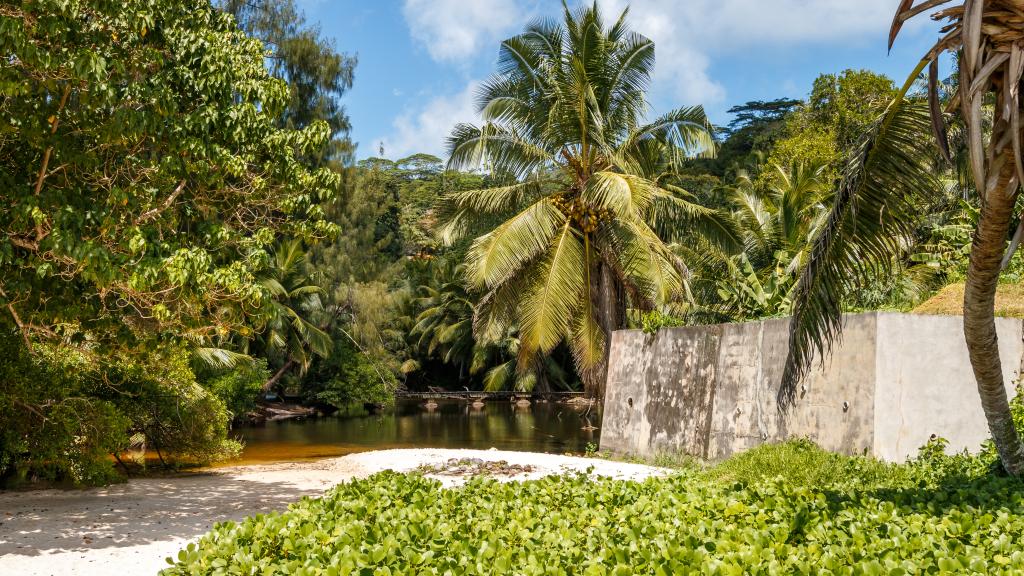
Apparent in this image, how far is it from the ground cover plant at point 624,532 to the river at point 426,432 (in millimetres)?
13755

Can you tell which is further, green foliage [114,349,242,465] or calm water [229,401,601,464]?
calm water [229,401,601,464]

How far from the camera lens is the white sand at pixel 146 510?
7.22m

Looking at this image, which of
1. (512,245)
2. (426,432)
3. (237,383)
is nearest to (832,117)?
(512,245)

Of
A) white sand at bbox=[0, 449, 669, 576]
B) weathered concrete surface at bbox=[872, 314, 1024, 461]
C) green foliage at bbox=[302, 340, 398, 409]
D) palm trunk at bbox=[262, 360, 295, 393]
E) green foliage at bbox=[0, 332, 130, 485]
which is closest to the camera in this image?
white sand at bbox=[0, 449, 669, 576]

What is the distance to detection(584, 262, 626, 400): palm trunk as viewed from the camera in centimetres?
1877

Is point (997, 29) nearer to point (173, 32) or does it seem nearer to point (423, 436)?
point (173, 32)

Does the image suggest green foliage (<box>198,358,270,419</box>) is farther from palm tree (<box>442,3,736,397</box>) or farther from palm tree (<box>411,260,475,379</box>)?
palm tree (<box>411,260,475,379</box>)

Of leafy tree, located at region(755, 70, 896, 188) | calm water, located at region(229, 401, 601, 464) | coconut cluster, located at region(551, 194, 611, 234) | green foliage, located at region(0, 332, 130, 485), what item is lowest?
calm water, located at region(229, 401, 601, 464)

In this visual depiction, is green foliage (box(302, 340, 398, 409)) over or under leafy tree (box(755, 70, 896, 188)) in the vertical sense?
under

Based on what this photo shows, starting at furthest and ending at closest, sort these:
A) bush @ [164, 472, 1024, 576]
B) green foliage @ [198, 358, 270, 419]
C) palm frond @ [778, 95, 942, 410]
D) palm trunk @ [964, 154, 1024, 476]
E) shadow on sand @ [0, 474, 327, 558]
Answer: green foliage @ [198, 358, 270, 419] → shadow on sand @ [0, 474, 327, 558] → palm frond @ [778, 95, 942, 410] → palm trunk @ [964, 154, 1024, 476] → bush @ [164, 472, 1024, 576]

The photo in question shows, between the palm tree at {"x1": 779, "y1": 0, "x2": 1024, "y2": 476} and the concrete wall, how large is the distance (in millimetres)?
2980

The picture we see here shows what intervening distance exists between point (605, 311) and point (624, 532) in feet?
46.4

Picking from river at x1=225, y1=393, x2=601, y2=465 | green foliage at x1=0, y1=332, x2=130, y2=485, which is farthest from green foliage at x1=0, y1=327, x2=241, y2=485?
river at x1=225, y1=393, x2=601, y2=465

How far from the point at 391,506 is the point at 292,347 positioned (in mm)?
27695
